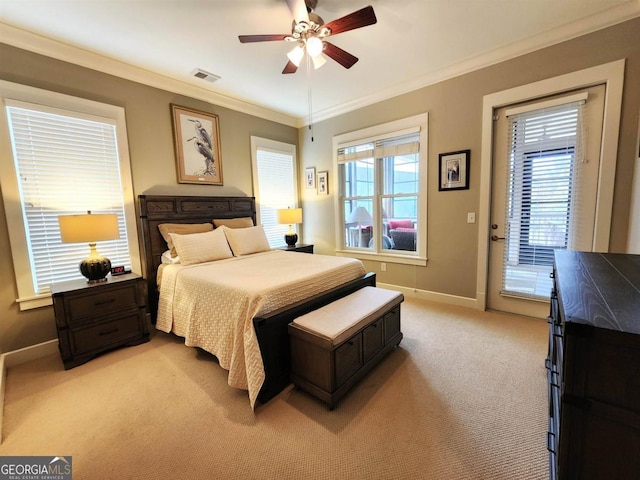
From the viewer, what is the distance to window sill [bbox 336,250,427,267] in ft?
11.8

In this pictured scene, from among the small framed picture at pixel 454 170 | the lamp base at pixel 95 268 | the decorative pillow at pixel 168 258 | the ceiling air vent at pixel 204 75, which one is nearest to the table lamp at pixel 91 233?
the lamp base at pixel 95 268

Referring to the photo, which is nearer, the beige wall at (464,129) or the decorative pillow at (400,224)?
the beige wall at (464,129)

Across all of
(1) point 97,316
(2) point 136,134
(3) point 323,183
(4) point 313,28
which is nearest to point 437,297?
(3) point 323,183

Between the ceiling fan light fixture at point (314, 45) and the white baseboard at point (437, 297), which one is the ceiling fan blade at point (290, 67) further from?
the white baseboard at point (437, 297)

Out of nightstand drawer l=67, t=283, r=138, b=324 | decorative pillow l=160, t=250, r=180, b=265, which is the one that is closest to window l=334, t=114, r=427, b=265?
decorative pillow l=160, t=250, r=180, b=265

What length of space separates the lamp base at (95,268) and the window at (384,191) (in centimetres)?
305

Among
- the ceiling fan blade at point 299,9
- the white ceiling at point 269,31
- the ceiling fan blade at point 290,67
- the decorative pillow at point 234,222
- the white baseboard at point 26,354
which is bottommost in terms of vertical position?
the white baseboard at point 26,354

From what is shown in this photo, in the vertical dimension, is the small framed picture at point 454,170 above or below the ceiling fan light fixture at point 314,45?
below

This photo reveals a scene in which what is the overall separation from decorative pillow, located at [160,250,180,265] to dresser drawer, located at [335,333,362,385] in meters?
2.09

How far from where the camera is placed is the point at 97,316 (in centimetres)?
234

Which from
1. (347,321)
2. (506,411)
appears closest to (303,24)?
(347,321)

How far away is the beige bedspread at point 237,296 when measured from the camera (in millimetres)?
1788

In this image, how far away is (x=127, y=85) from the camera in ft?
9.43

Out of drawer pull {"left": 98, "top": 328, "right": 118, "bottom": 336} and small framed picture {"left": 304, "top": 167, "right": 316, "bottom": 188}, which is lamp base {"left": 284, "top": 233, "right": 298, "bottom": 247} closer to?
small framed picture {"left": 304, "top": 167, "right": 316, "bottom": 188}
